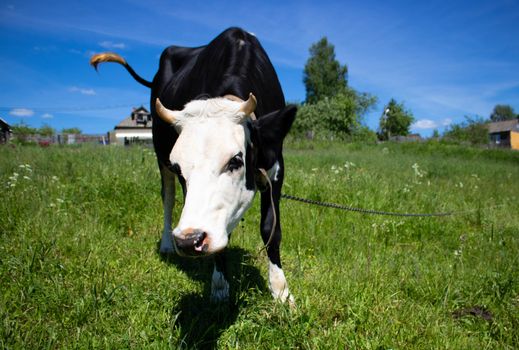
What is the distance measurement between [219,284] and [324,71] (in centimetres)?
5673

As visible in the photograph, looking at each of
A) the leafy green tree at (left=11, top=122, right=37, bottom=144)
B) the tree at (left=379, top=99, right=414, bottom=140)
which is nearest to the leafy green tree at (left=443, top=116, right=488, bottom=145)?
the tree at (left=379, top=99, right=414, bottom=140)

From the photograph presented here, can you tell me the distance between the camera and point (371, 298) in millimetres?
2680

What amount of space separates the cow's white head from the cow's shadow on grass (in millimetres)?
640

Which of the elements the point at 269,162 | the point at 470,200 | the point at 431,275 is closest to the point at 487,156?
the point at 470,200

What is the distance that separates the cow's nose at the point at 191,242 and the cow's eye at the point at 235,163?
0.44m

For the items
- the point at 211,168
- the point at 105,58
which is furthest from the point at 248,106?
the point at 105,58

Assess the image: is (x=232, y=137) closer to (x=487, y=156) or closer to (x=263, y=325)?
(x=263, y=325)

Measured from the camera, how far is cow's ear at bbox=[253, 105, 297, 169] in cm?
237

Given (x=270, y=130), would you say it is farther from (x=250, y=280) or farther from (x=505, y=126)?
(x=505, y=126)

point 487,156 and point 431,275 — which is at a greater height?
point 487,156

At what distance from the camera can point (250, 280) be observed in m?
3.20

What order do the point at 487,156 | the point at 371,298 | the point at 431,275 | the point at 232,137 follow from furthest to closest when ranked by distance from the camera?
the point at 487,156
the point at 431,275
the point at 371,298
the point at 232,137

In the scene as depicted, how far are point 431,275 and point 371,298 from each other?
0.89 metres

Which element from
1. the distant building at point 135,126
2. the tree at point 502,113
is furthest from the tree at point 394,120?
the tree at point 502,113
